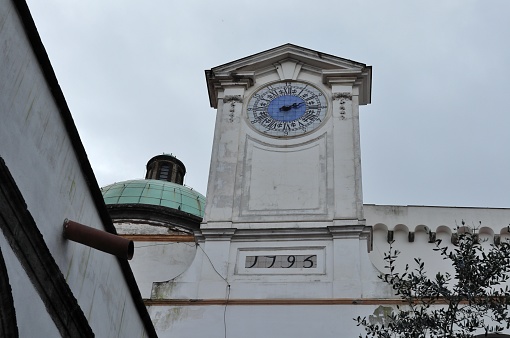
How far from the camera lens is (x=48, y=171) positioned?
7867 millimetres

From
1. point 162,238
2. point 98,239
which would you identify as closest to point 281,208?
point 162,238

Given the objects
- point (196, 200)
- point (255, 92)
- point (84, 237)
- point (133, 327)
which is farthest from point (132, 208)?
point (84, 237)

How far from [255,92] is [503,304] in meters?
10.6

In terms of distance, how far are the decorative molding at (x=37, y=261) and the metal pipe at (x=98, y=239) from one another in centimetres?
47

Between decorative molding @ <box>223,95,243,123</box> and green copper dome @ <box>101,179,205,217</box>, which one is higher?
green copper dome @ <box>101,179,205,217</box>

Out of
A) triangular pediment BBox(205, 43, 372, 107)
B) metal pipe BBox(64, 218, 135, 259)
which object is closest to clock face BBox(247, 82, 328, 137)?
triangular pediment BBox(205, 43, 372, 107)

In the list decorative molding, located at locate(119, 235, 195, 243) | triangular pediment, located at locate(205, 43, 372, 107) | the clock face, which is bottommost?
decorative molding, located at locate(119, 235, 195, 243)

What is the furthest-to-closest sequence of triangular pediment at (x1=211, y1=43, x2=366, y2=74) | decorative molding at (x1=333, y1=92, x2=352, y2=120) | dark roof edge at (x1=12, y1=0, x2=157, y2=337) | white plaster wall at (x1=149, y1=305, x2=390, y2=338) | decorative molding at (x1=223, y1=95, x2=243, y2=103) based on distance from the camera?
triangular pediment at (x1=211, y1=43, x2=366, y2=74) < decorative molding at (x1=223, y1=95, x2=243, y2=103) < decorative molding at (x1=333, y1=92, x2=352, y2=120) < white plaster wall at (x1=149, y1=305, x2=390, y2=338) < dark roof edge at (x1=12, y1=0, x2=157, y2=337)

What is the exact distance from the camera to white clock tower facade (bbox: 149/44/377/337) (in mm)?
14625

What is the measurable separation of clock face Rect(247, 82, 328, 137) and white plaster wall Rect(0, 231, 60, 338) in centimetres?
1066

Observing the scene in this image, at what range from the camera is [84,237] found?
321 inches

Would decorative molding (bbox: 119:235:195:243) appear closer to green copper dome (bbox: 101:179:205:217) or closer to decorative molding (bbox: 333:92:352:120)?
decorative molding (bbox: 333:92:352:120)

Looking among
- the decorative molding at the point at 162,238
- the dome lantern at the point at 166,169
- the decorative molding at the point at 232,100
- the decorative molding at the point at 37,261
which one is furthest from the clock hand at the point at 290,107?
the dome lantern at the point at 166,169

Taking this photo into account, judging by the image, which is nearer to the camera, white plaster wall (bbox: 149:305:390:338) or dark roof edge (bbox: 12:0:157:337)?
dark roof edge (bbox: 12:0:157:337)
